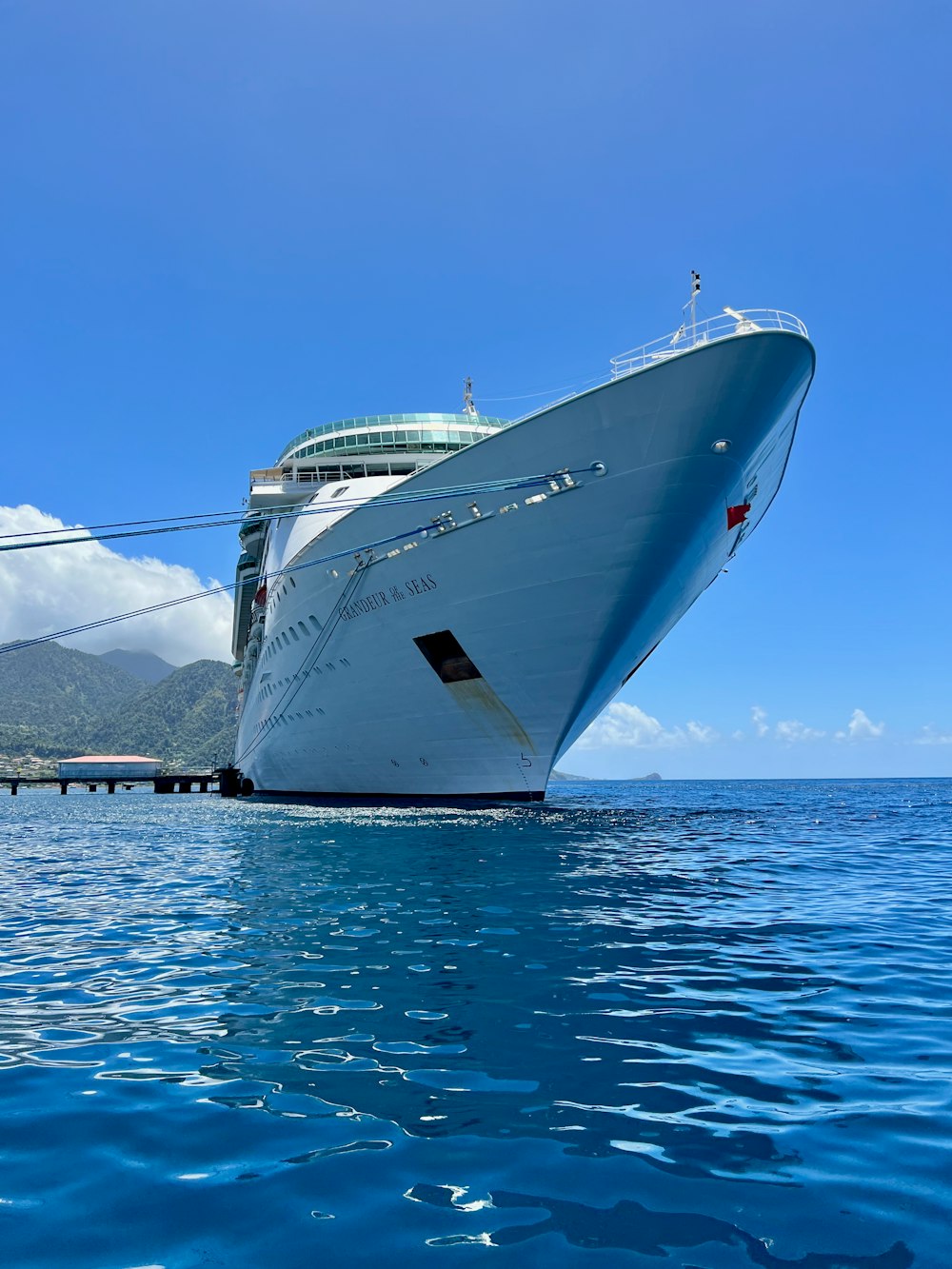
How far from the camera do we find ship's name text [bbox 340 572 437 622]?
19.5 metres

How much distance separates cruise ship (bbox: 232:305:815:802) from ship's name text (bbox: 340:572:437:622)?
5cm

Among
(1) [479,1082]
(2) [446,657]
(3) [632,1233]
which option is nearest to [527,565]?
(2) [446,657]

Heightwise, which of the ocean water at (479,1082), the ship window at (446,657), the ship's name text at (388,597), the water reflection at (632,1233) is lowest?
the ocean water at (479,1082)

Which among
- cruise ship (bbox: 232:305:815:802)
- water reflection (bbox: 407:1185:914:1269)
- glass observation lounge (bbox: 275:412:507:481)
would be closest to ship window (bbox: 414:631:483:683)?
cruise ship (bbox: 232:305:815:802)

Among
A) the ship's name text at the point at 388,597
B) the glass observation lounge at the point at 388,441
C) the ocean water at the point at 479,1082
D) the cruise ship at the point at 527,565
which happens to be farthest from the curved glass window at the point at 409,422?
the ocean water at the point at 479,1082

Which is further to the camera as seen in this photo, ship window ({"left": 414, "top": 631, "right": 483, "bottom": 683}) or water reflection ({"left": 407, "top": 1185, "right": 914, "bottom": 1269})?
ship window ({"left": 414, "top": 631, "right": 483, "bottom": 683})

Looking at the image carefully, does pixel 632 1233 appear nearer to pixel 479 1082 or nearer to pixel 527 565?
pixel 479 1082

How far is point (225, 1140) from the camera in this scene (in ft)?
11.2

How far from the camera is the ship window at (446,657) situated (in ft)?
64.7

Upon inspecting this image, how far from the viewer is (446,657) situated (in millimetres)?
20125

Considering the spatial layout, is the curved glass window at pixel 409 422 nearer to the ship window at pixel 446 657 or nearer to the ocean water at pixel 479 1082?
the ship window at pixel 446 657

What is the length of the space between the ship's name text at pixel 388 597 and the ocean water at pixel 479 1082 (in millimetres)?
10937

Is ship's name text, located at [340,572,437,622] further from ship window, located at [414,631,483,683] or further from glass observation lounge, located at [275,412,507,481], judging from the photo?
glass observation lounge, located at [275,412,507,481]

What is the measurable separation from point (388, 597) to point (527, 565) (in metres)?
4.31
